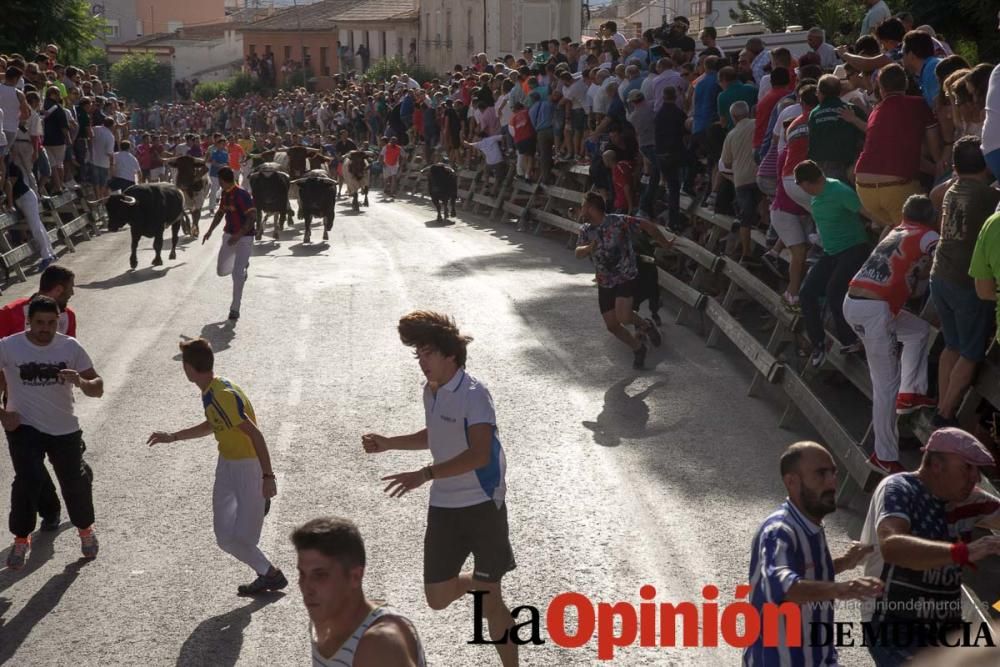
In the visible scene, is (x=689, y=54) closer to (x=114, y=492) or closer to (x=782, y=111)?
(x=782, y=111)

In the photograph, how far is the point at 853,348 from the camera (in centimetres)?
1058

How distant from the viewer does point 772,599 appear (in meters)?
4.93

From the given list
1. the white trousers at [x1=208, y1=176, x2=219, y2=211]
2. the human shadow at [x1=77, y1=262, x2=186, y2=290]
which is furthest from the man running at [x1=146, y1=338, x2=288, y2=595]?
the white trousers at [x1=208, y1=176, x2=219, y2=211]

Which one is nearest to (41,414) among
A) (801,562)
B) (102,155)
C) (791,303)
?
(801,562)

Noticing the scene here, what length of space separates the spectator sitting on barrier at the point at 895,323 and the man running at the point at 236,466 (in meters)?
4.26

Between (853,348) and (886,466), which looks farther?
(853,348)

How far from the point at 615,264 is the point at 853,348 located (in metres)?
3.83

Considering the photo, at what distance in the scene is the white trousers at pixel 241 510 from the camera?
793cm

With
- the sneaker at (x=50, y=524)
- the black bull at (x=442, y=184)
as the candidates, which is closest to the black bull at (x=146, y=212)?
the black bull at (x=442, y=184)

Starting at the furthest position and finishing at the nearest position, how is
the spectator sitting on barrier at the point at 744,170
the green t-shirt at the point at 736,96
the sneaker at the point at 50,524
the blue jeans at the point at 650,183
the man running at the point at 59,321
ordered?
the blue jeans at the point at 650,183 < the green t-shirt at the point at 736,96 < the spectator sitting on barrier at the point at 744,170 < the sneaker at the point at 50,524 < the man running at the point at 59,321

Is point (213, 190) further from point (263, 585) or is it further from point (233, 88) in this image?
point (233, 88)

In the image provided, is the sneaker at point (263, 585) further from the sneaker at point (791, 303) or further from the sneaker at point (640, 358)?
the sneaker at point (640, 358)

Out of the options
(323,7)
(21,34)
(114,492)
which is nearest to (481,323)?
(114,492)

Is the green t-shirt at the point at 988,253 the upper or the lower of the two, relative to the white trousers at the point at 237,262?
upper
